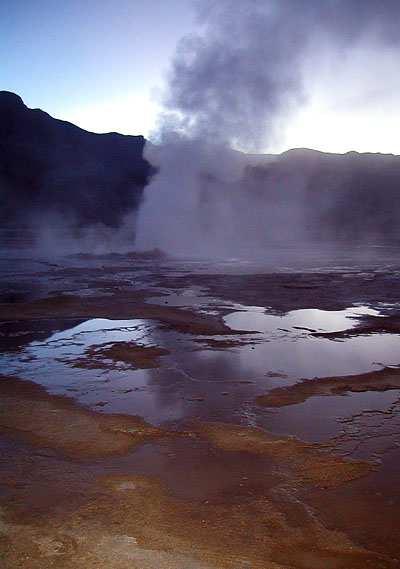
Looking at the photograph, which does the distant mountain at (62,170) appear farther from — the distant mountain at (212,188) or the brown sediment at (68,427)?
the brown sediment at (68,427)

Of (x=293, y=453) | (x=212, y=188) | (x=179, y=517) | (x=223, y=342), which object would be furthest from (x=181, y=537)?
(x=212, y=188)

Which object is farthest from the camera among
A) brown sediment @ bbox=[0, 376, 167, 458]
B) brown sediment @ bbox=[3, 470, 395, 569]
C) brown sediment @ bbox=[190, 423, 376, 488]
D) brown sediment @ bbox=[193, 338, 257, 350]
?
brown sediment @ bbox=[193, 338, 257, 350]

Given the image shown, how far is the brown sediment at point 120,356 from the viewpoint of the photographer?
7.00m

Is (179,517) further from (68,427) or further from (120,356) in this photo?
(120,356)

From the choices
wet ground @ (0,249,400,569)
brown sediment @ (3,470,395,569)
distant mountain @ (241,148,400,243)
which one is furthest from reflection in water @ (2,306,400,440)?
distant mountain @ (241,148,400,243)

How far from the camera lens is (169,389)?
237 inches

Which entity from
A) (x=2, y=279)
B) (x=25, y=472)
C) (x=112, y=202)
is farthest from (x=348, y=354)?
(x=112, y=202)

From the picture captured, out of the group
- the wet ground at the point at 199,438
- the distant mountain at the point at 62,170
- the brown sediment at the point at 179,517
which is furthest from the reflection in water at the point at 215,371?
the distant mountain at the point at 62,170

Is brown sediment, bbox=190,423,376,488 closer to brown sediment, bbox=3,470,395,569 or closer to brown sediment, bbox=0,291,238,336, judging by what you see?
brown sediment, bbox=3,470,395,569

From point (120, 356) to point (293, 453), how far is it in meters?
3.68

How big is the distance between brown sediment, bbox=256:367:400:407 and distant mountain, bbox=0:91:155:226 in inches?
1706

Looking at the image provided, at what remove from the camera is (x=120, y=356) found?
24.3 feet

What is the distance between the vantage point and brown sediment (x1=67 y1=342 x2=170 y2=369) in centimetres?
700

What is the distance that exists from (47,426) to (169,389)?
159 centimetres
